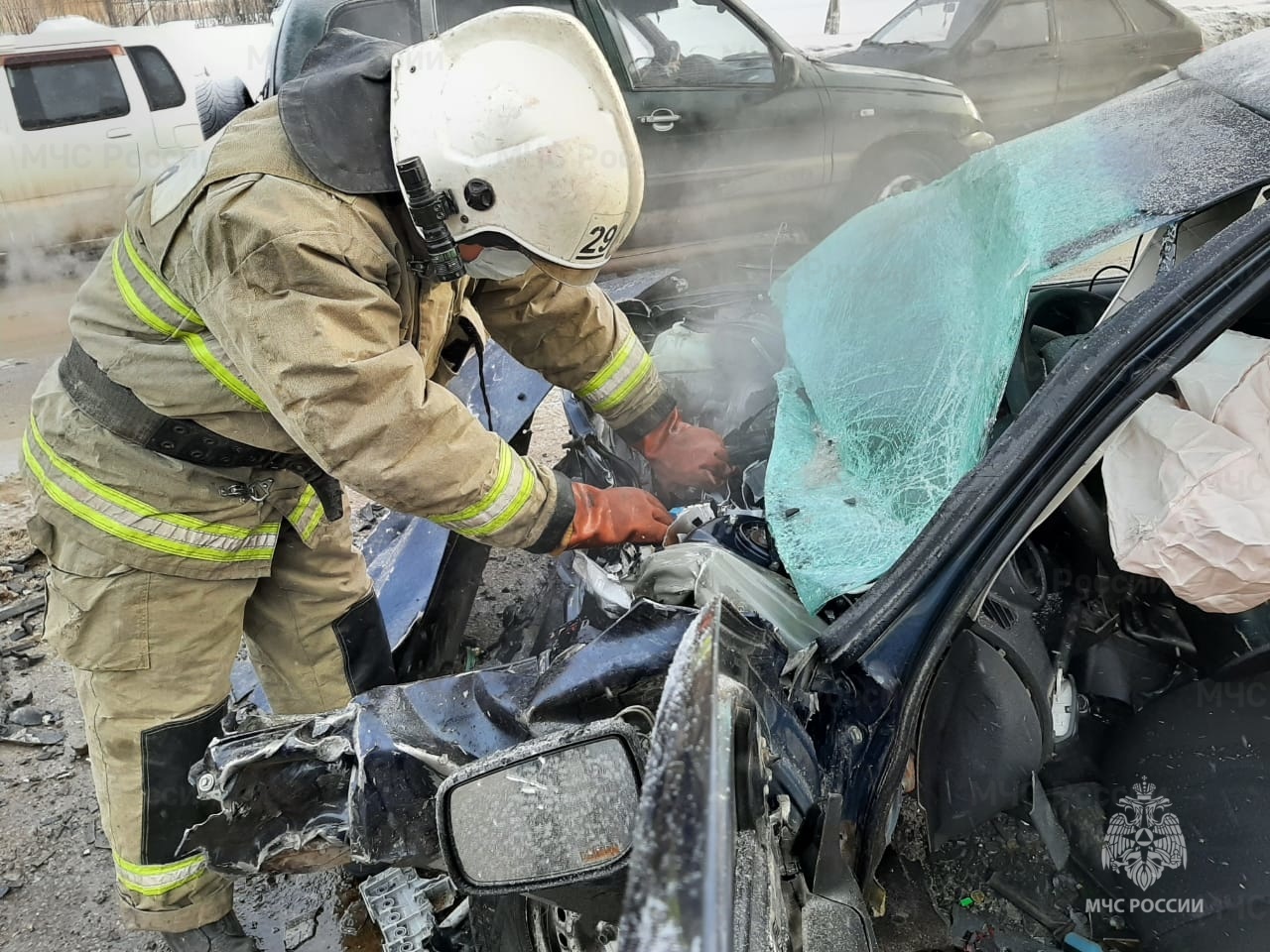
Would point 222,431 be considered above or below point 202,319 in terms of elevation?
below

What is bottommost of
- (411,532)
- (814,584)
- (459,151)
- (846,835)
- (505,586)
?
(505,586)

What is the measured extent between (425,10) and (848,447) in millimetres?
3833

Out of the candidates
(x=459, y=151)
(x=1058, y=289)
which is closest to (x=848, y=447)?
(x=1058, y=289)

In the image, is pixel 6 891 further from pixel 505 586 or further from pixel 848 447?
pixel 848 447

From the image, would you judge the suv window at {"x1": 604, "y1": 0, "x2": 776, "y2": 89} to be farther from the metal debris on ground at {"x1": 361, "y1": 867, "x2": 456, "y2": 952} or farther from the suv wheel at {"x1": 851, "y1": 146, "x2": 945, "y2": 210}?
the metal debris on ground at {"x1": 361, "y1": 867, "x2": 456, "y2": 952}

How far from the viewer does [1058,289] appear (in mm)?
2172

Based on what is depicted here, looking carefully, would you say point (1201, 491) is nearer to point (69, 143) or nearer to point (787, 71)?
point (787, 71)

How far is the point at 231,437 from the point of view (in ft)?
5.74

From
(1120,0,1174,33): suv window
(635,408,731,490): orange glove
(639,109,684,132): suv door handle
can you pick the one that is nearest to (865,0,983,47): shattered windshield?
(1120,0,1174,33): suv window

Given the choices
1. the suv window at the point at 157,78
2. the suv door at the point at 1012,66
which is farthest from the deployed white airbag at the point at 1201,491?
the suv window at the point at 157,78

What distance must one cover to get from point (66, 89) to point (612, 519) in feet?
21.6

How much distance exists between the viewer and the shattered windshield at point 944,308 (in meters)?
1.51

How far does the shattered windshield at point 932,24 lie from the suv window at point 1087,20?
0.69 m

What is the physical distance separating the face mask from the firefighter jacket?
13 centimetres
